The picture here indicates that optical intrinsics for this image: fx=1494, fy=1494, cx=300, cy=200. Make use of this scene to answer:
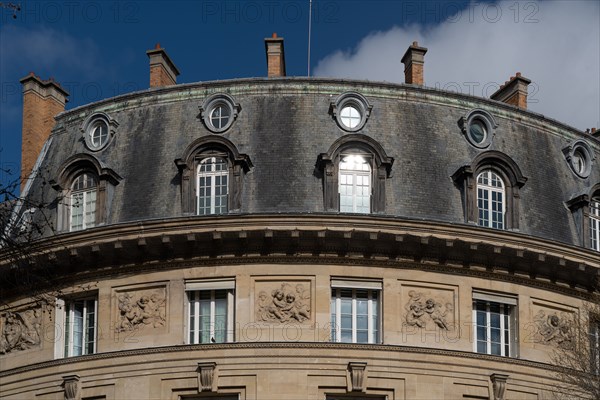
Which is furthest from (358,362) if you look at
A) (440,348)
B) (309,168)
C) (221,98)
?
(221,98)

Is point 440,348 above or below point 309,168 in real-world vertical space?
below

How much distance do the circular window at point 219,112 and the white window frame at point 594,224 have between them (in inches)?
490

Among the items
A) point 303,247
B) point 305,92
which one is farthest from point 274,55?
point 303,247

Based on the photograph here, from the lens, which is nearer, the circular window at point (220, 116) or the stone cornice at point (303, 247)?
the stone cornice at point (303, 247)

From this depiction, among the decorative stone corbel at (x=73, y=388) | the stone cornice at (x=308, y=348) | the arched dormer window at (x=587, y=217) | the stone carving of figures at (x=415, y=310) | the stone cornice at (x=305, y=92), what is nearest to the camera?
the stone cornice at (x=308, y=348)

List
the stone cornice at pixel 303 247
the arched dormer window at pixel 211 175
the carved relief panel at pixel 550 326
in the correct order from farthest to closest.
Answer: the carved relief panel at pixel 550 326 < the arched dormer window at pixel 211 175 < the stone cornice at pixel 303 247

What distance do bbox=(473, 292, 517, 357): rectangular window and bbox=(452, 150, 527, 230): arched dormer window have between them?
2451mm

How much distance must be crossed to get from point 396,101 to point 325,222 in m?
5.96

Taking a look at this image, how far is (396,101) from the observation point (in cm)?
4997

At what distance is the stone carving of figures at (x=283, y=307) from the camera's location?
151ft

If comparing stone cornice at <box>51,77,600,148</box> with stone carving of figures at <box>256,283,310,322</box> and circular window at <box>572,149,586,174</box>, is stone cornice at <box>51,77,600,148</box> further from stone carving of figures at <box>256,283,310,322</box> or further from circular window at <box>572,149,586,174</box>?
stone carving of figures at <box>256,283,310,322</box>

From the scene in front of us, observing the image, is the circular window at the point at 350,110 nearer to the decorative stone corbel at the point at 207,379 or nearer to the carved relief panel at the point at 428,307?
the carved relief panel at the point at 428,307

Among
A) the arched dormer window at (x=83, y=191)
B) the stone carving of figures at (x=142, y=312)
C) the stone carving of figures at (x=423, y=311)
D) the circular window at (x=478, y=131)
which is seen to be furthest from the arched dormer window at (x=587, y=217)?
the arched dormer window at (x=83, y=191)

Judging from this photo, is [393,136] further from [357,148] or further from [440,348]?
[440,348]
